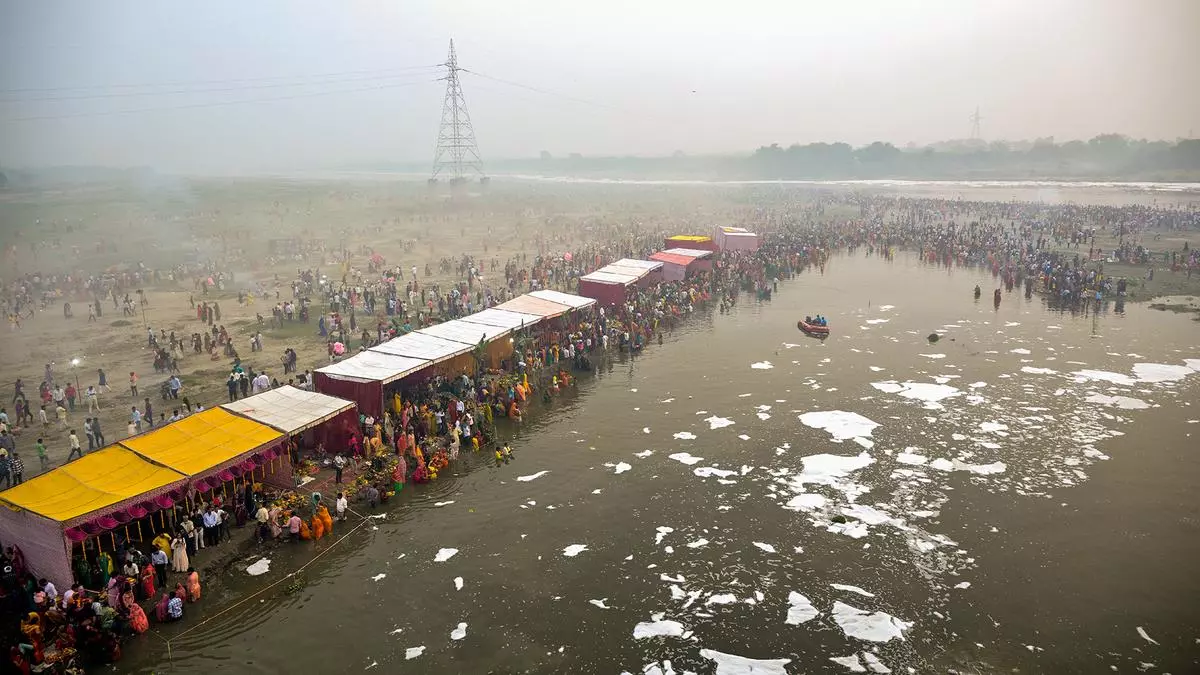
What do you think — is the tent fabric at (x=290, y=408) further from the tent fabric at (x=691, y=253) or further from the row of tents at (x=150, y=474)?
the tent fabric at (x=691, y=253)

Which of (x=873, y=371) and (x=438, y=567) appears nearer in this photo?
(x=438, y=567)

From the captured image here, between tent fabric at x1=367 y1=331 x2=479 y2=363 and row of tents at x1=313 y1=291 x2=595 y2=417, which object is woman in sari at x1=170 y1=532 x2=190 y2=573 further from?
tent fabric at x1=367 y1=331 x2=479 y2=363

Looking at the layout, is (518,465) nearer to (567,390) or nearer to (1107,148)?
(567,390)

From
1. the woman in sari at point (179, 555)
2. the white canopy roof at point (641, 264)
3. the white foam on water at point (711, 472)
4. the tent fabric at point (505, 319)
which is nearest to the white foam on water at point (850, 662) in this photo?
the white foam on water at point (711, 472)

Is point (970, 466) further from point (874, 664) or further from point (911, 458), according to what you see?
point (874, 664)

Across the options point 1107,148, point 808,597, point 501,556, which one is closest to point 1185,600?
point 808,597

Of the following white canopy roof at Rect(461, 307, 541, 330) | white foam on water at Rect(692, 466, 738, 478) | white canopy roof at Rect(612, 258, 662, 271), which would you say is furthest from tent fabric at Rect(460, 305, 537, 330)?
white canopy roof at Rect(612, 258, 662, 271)
